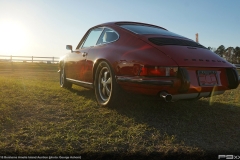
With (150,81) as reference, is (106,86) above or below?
below

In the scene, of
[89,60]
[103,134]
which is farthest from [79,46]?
[103,134]

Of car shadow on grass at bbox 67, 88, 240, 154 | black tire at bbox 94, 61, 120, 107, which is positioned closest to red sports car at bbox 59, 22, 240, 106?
black tire at bbox 94, 61, 120, 107

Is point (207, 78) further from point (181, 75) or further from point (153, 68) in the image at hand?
point (153, 68)

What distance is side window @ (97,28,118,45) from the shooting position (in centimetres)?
376

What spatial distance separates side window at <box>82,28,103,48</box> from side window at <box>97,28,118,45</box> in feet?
0.61

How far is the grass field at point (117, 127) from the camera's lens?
220 centimetres

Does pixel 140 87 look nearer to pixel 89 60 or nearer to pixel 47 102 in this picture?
pixel 89 60

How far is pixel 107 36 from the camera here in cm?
402

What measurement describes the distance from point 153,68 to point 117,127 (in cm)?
82

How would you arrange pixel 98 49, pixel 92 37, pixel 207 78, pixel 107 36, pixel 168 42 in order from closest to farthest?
pixel 207 78 → pixel 168 42 → pixel 98 49 → pixel 107 36 → pixel 92 37

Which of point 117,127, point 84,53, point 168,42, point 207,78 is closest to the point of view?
point 117,127

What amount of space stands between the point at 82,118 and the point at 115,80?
2.25 ft

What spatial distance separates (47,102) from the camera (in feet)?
13.3

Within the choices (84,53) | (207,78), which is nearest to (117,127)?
(207,78)
